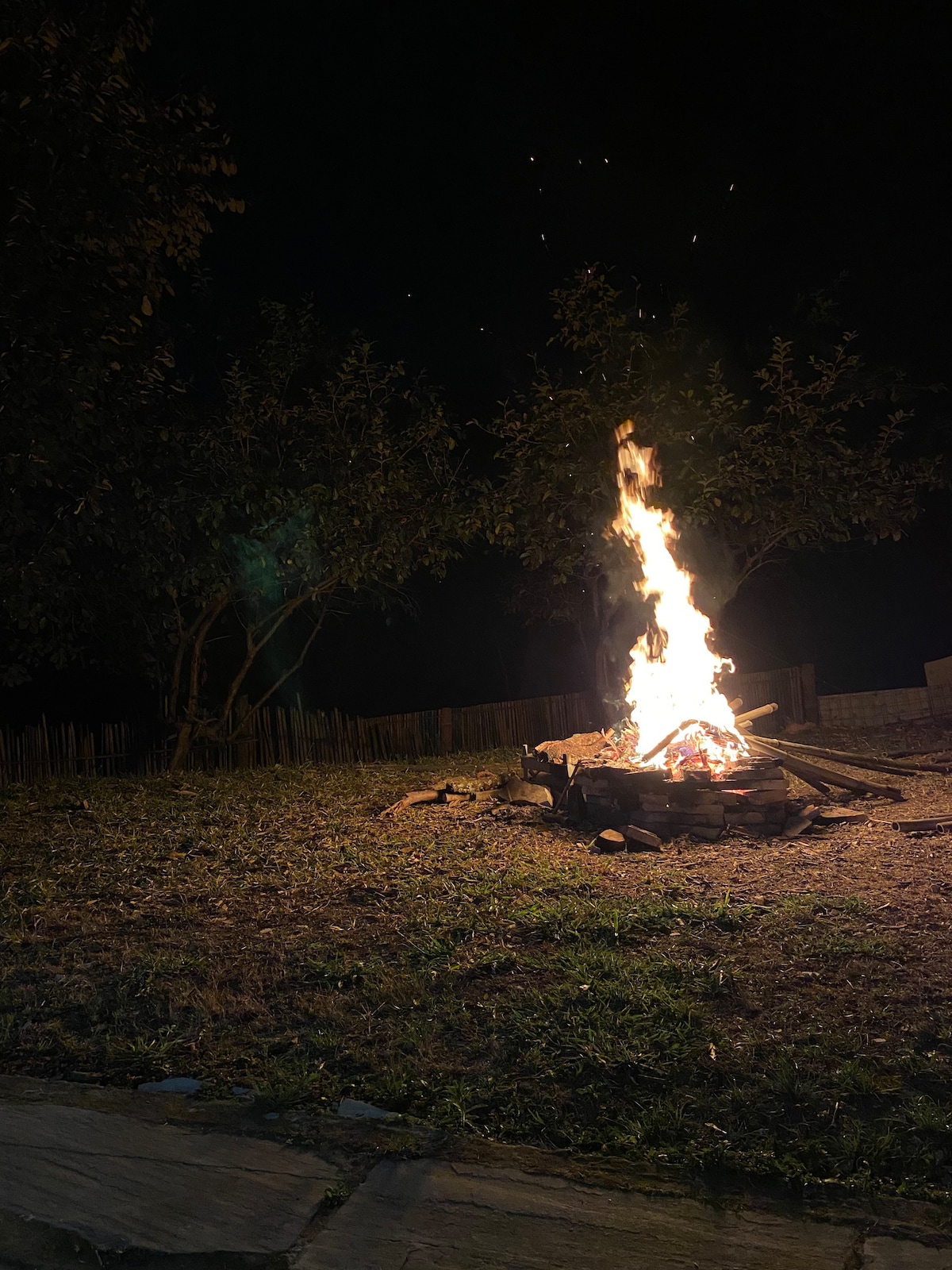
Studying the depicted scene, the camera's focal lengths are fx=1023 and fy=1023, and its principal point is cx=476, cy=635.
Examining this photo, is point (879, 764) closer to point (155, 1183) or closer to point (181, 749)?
point (181, 749)

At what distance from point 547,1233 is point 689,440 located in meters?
10.9

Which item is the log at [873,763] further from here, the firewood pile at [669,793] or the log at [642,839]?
the log at [642,839]

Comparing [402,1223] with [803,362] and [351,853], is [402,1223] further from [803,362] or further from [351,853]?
[803,362]

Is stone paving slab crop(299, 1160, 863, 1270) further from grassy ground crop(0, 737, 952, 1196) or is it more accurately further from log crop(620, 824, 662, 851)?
log crop(620, 824, 662, 851)

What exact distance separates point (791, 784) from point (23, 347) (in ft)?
24.9

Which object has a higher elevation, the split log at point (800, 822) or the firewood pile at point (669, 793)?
the firewood pile at point (669, 793)

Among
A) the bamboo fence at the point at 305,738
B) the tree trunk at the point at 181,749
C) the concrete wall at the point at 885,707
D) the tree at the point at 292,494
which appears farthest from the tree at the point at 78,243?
the concrete wall at the point at 885,707

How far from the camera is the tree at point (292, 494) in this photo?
10.7 m

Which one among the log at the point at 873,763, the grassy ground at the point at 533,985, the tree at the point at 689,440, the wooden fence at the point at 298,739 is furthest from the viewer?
the tree at the point at 689,440

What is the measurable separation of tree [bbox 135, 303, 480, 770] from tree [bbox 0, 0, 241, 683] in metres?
1.80

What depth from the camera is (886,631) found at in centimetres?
2208

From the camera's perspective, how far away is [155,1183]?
302cm

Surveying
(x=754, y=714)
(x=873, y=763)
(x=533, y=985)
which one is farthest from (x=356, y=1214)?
(x=873, y=763)

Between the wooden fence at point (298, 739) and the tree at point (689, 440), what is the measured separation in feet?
6.94
